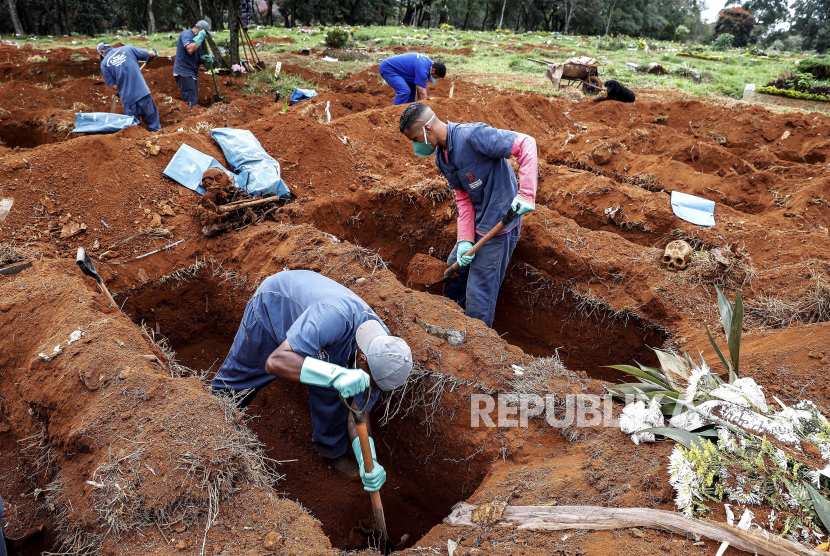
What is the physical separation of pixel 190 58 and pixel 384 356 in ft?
27.4

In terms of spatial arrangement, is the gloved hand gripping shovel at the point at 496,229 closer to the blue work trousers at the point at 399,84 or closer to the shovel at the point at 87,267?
the shovel at the point at 87,267

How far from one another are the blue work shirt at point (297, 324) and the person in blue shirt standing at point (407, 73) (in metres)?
6.32

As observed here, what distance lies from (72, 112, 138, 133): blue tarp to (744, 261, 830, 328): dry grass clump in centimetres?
758

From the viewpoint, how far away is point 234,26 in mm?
11289

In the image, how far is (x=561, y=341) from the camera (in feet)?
16.4

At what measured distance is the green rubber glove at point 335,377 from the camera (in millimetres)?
2473

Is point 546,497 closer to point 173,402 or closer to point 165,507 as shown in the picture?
point 165,507

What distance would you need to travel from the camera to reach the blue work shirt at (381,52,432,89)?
8.35 m

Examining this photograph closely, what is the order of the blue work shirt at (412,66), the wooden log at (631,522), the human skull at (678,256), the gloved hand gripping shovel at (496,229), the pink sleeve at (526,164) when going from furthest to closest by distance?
the blue work shirt at (412,66) → the human skull at (678,256) → the gloved hand gripping shovel at (496,229) → the pink sleeve at (526,164) → the wooden log at (631,522)

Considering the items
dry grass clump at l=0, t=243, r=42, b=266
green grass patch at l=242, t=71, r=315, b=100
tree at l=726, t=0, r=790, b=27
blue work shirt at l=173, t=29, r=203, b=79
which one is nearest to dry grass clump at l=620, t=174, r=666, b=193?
dry grass clump at l=0, t=243, r=42, b=266

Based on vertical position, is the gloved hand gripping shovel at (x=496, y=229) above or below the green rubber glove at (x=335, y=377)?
above

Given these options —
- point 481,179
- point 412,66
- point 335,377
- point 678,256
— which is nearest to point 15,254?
point 335,377

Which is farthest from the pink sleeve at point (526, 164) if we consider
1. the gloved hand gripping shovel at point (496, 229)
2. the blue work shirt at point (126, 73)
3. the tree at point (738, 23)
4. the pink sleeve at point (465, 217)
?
the tree at point (738, 23)

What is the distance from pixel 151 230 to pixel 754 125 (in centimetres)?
967
